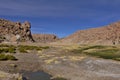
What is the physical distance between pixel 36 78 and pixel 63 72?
14.4 ft

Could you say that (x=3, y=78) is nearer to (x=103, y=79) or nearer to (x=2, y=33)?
(x=103, y=79)

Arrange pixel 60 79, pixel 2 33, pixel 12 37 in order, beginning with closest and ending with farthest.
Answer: pixel 60 79 < pixel 12 37 < pixel 2 33

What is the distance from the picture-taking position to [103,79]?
888 inches

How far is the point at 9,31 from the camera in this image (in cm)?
19375

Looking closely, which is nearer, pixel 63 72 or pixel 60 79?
pixel 60 79

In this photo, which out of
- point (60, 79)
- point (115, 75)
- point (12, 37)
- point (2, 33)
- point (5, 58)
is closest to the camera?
point (60, 79)

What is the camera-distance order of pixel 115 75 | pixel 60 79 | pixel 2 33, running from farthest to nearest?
pixel 2 33
pixel 115 75
pixel 60 79

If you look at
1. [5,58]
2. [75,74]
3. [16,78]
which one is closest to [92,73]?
[75,74]

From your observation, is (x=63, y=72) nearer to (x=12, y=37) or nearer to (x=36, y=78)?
(x=36, y=78)

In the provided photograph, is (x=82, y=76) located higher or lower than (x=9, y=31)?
lower

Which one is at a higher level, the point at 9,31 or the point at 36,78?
the point at 9,31

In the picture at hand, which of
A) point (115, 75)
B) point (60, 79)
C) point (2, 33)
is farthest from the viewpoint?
point (2, 33)

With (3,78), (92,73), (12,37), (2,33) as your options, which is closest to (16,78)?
(3,78)

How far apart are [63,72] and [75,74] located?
5.90ft
